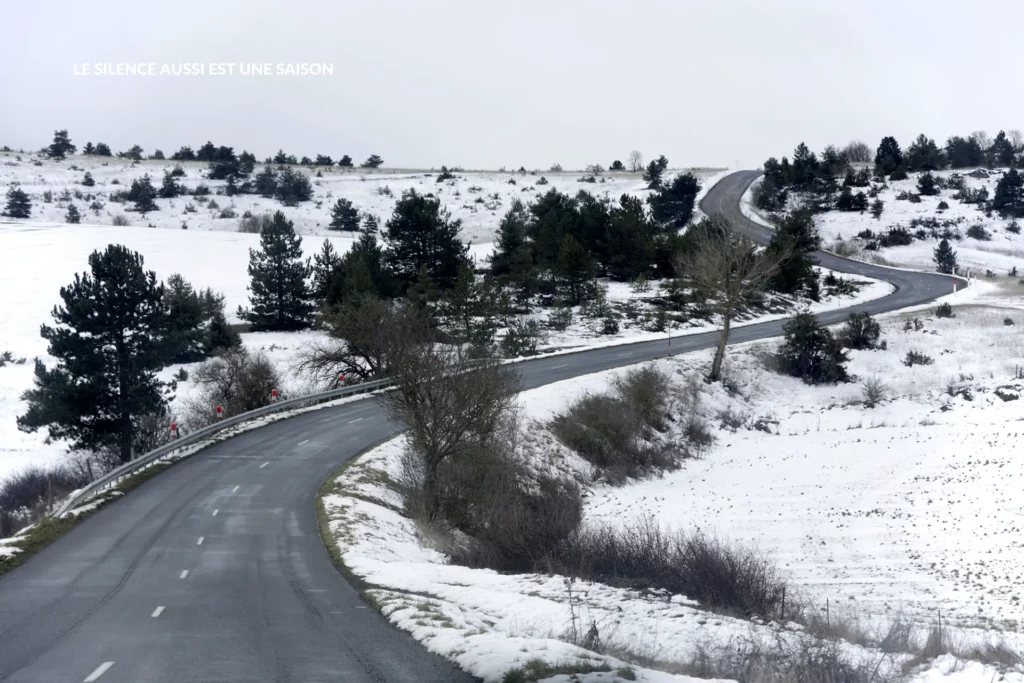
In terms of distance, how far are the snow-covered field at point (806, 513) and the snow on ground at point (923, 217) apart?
33635 millimetres

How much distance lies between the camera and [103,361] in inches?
1325

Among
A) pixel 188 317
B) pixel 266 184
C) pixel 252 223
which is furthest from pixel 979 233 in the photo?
pixel 266 184

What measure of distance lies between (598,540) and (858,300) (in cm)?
5633

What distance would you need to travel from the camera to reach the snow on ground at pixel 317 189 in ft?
342

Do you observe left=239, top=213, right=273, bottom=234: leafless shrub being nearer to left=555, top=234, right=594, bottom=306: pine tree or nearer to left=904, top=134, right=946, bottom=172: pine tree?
left=555, top=234, right=594, bottom=306: pine tree

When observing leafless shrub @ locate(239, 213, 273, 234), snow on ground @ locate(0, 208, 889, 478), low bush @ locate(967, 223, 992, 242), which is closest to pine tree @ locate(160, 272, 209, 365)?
snow on ground @ locate(0, 208, 889, 478)

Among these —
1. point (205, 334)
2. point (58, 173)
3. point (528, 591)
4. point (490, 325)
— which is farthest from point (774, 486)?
point (58, 173)

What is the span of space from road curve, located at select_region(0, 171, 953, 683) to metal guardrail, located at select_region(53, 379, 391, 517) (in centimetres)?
92

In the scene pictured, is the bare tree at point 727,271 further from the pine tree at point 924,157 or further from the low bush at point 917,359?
the pine tree at point 924,157

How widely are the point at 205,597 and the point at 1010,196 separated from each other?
105975 mm

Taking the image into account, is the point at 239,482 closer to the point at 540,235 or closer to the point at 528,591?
the point at 528,591

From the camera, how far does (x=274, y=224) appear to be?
58.2 meters

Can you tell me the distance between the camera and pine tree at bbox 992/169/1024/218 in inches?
3848

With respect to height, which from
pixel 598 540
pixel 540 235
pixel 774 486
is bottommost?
pixel 774 486
